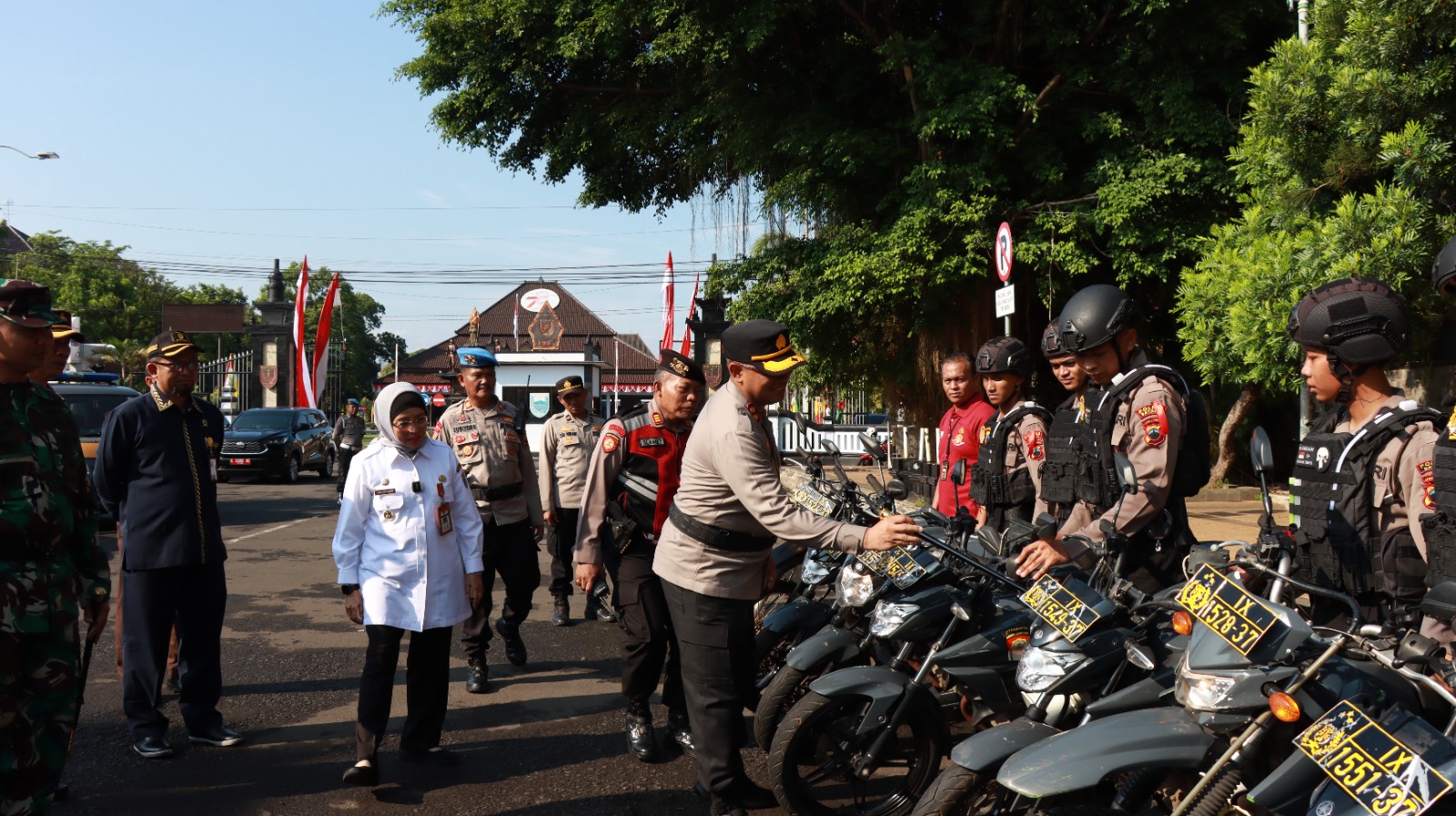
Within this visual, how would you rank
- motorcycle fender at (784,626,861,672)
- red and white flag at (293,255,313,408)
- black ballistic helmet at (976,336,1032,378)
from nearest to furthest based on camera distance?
motorcycle fender at (784,626,861,672), black ballistic helmet at (976,336,1032,378), red and white flag at (293,255,313,408)

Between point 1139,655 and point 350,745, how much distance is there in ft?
12.4

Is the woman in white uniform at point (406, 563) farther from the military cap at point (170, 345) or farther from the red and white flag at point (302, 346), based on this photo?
the red and white flag at point (302, 346)

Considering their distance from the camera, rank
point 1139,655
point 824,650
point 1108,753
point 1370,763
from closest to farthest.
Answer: point 1370,763, point 1108,753, point 1139,655, point 824,650

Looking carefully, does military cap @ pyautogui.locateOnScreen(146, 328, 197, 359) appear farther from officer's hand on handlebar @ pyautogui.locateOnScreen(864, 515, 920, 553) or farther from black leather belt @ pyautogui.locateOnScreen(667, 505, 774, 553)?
officer's hand on handlebar @ pyautogui.locateOnScreen(864, 515, 920, 553)

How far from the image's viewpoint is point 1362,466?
3600 millimetres

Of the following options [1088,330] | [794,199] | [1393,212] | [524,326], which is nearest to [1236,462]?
[794,199]

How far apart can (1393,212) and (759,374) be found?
5.65 meters

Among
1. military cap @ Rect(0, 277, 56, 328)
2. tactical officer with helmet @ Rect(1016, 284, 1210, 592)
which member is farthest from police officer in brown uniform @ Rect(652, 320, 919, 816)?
military cap @ Rect(0, 277, 56, 328)

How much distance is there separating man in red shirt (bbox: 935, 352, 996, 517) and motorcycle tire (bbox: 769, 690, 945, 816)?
255cm

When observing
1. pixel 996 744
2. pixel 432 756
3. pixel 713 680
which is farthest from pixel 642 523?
pixel 996 744

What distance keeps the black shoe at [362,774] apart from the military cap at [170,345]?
224cm

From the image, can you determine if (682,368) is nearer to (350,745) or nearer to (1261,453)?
(350,745)

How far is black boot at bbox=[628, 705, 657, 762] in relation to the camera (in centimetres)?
506

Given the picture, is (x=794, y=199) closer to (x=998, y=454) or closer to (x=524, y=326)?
(x=998, y=454)
